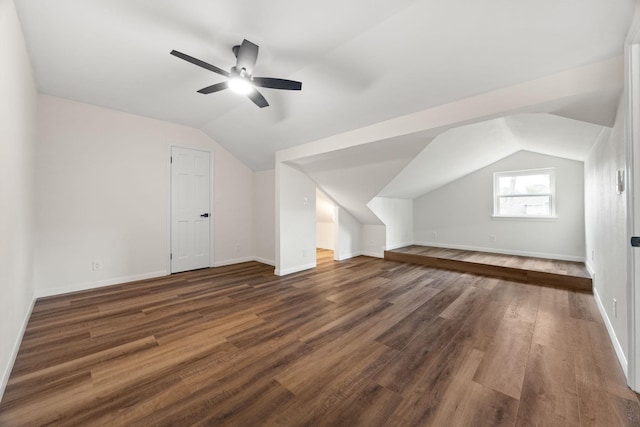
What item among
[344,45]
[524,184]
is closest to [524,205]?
[524,184]

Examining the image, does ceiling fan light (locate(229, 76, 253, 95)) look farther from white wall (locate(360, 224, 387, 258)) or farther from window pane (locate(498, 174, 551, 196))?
window pane (locate(498, 174, 551, 196))

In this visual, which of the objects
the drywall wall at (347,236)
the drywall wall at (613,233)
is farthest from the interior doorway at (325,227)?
the drywall wall at (613,233)

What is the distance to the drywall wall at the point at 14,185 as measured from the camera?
156 centimetres

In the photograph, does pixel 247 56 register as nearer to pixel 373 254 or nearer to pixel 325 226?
pixel 373 254

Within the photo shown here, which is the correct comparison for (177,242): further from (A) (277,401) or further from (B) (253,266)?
(A) (277,401)

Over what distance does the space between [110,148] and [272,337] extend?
3.65m

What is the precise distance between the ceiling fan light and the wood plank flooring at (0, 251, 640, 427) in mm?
2209

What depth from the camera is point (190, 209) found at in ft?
14.3

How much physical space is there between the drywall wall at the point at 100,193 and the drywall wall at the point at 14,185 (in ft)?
1.99

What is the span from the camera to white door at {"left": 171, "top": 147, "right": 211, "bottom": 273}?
419 centimetres

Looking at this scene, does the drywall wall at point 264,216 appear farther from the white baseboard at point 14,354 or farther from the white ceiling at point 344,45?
the white baseboard at point 14,354

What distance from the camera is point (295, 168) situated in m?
4.39

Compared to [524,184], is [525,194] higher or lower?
lower

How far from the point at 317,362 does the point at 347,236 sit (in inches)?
149
